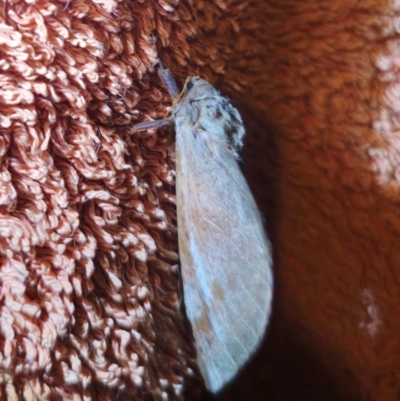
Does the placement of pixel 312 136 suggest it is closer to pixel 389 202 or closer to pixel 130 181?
pixel 389 202

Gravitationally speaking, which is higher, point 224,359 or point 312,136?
point 312,136

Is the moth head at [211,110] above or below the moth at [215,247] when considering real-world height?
above

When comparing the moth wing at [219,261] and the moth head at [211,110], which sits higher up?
the moth head at [211,110]

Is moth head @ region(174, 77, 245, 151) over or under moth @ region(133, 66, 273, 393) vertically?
over

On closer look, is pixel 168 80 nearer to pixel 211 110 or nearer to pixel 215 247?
pixel 211 110

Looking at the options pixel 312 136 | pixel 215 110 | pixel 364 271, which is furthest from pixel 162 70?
pixel 364 271
